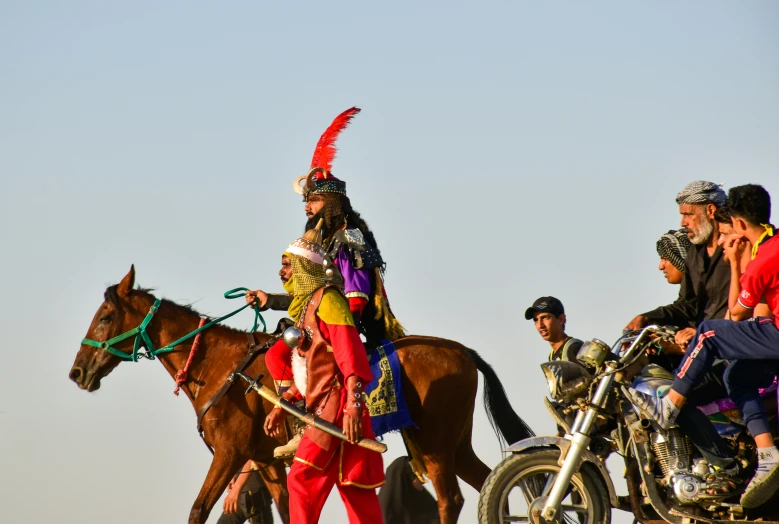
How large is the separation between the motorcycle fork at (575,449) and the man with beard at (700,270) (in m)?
0.66

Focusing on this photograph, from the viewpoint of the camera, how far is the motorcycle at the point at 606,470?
6531mm

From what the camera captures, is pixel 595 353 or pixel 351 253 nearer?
pixel 595 353

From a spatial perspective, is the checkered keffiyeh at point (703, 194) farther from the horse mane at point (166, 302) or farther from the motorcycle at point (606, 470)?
the horse mane at point (166, 302)

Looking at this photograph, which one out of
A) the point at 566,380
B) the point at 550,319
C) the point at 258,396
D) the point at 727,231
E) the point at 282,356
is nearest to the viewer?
the point at 566,380

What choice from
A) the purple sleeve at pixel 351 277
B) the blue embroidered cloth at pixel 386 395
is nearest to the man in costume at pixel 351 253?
the purple sleeve at pixel 351 277

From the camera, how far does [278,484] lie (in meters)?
9.88

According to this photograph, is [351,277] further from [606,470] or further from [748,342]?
[748,342]

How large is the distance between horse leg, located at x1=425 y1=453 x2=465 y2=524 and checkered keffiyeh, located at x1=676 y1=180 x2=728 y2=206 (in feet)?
9.20

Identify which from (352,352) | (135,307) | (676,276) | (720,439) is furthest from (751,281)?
(135,307)

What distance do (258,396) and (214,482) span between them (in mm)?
759

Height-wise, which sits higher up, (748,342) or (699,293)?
(699,293)

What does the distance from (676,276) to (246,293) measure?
3.69 meters

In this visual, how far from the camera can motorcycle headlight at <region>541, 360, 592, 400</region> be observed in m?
6.61

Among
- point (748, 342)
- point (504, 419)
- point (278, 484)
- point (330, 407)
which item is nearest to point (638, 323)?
point (748, 342)
